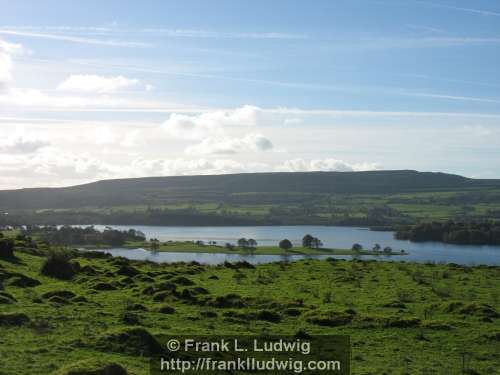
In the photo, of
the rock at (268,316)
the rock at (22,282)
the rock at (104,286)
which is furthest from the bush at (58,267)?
the rock at (268,316)

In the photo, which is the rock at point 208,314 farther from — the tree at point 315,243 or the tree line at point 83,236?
the tree at point 315,243

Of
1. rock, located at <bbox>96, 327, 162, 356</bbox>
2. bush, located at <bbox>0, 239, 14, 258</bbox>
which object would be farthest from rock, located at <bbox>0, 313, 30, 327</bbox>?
bush, located at <bbox>0, 239, 14, 258</bbox>

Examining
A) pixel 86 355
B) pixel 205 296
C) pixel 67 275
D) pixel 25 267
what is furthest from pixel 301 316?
pixel 25 267

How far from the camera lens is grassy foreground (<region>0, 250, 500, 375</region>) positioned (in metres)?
21.3

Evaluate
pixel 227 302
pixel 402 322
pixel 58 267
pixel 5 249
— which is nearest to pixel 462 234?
pixel 5 249

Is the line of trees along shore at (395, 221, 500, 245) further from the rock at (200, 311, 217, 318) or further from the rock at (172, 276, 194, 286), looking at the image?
the rock at (200, 311, 217, 318)

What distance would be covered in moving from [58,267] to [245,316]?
874 inches

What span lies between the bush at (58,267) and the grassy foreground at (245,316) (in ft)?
3.18

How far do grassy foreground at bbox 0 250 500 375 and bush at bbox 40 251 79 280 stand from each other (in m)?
0.97

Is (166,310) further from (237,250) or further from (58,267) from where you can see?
(237,250)

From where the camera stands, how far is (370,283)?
48.9 metres

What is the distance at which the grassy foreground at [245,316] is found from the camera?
21.3 m

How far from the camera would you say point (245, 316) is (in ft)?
102

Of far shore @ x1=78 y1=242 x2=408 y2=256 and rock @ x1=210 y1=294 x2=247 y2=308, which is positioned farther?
far shore @ x1=78 y1=242 x2=408 y2=256
